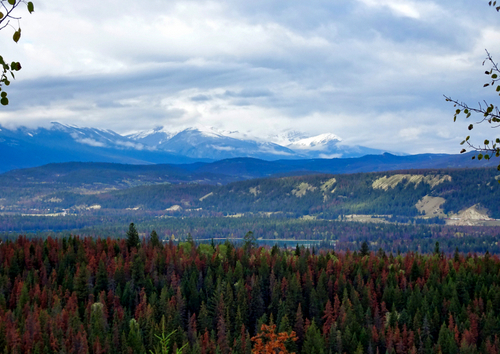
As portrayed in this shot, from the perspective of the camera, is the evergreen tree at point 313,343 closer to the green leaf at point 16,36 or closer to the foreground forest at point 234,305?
the foreground forest at point 234,305

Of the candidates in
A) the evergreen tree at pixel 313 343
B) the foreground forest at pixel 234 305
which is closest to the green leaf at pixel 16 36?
the foreground forest at pixel 234 305

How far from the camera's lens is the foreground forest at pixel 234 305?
143750 millimetres

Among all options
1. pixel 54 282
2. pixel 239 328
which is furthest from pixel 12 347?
pixel 239 328

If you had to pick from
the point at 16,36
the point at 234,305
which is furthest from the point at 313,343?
the point at 16,36

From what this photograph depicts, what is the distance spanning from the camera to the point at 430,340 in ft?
493

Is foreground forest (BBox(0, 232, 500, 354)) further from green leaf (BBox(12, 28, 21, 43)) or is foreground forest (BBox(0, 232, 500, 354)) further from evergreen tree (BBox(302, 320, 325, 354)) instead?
green leaf (BBox(12, 28, 21, 43))

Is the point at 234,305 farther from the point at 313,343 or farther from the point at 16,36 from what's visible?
the point at 16,36

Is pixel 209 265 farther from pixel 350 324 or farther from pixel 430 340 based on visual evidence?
pixel 430 340

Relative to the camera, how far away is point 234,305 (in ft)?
567

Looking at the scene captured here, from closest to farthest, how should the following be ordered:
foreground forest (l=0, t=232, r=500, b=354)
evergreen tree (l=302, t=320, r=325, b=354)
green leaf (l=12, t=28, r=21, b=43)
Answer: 1. green leaf (l=12, t=28, r=21, b=43)
2. evergreen tree (l=302, t=320, r=325, b=354)
3. foreground forest (l=0, t=232, r=500, b=354)

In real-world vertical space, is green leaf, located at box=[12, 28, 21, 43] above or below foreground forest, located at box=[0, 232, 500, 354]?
above

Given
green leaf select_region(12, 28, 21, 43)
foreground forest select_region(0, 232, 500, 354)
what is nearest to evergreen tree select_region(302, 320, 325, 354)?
foreground forest select_region(0, 232, 500, 354)

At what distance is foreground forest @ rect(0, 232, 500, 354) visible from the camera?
143750 millimetres

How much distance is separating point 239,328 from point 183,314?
1753 centimetres
